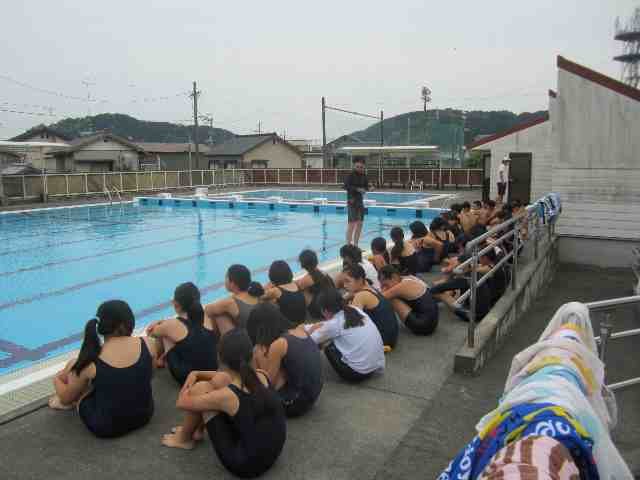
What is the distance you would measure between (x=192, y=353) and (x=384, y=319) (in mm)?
1760

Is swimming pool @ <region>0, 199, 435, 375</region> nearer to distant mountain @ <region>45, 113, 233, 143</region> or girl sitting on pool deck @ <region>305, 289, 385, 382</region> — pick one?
girl sitting on pool deck @ <region>305, 289, 385, 382</region>

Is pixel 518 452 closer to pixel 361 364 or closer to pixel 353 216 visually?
pixel 361 364

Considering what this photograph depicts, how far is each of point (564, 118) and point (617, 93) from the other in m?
0.90

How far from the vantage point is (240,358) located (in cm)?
294

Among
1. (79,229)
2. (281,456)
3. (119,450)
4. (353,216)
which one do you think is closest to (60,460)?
(119,450)

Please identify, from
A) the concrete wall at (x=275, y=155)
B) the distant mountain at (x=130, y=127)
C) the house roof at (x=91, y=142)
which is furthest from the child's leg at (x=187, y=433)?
the distant mountain at (x=130, y=127)

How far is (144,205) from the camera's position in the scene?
2448 cm

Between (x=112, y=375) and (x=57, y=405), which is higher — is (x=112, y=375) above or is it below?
above

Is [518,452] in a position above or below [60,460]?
above

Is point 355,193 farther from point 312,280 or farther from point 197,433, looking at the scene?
point 197,433

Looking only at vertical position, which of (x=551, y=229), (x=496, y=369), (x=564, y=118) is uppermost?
(x=564, y=118)

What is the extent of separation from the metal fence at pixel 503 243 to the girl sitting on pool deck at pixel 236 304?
187 centimetres

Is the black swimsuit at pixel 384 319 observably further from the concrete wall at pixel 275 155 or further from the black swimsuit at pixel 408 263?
the concrete wall at pixel 275 155

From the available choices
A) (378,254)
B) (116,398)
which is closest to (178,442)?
(116,398)
